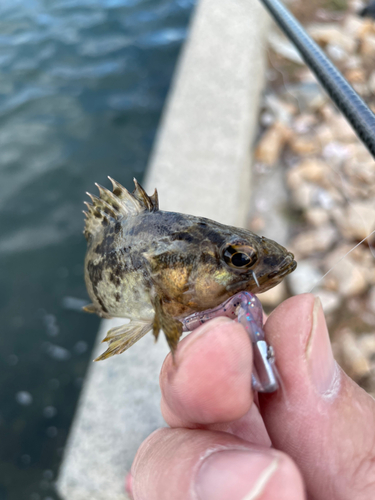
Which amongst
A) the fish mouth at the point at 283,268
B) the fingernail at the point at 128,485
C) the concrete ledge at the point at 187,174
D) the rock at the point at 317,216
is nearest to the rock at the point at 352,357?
the rock at the point at 317,216

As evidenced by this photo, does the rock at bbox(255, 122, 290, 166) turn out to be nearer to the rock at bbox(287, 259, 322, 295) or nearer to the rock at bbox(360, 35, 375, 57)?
the rock at bbox(287, 259, 322, 295)

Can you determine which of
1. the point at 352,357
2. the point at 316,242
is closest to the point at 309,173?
the point at 316,242

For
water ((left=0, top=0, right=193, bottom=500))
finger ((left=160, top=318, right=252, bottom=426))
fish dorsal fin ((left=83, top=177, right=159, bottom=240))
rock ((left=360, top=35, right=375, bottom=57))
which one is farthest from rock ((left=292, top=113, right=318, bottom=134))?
finger ((left=160, top=318, right=252, bottom=426))

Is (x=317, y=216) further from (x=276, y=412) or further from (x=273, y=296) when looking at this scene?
(x=276, y=412)

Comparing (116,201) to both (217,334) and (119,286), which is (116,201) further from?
(217,334)

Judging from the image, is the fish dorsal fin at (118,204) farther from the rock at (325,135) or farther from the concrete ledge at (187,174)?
the rock at (325,135)

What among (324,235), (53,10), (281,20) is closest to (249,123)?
(324,235)
